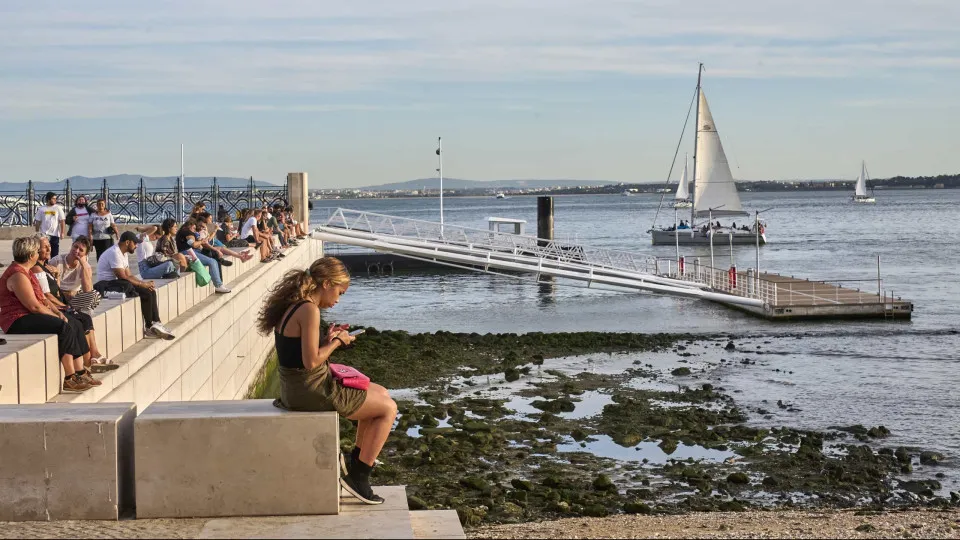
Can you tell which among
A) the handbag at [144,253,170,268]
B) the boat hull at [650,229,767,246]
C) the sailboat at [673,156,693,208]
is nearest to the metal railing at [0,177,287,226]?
the handbag at [144,253,170,268]

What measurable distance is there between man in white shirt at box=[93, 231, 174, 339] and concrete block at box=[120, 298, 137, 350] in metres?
0.32

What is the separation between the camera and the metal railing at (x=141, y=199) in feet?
120

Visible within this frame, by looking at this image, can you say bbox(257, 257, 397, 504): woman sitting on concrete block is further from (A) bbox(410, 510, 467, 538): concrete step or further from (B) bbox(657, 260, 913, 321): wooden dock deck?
(B) bbox(657, 260, 913, 321): wooden dock deck

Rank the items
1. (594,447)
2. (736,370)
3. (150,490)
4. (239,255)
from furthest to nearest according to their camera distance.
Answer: (736,370) → (239,255) → (594,447) → (150,490)

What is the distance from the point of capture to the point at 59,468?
6.16 m

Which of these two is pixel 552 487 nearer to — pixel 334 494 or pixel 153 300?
pixel 153 300

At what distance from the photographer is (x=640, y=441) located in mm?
16531

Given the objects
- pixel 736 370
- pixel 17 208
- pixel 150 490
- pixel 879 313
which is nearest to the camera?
pixel 150 490

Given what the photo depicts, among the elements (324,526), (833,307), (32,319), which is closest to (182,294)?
(32,319)

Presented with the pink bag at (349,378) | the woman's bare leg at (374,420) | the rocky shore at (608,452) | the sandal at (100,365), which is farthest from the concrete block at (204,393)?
the pink bag at (349,378)

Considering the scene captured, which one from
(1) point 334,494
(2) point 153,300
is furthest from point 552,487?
(1) point 334,494

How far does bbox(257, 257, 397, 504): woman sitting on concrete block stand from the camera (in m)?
6.47

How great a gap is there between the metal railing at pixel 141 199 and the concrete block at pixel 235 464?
2944cm

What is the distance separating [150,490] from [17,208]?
110 feet
